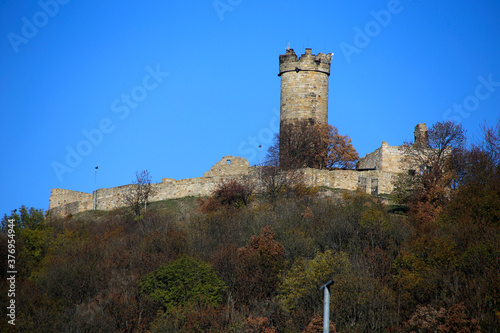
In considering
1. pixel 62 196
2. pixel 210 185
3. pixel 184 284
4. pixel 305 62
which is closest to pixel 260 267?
pixel 184 284

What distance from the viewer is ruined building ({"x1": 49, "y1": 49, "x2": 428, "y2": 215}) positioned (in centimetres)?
4422

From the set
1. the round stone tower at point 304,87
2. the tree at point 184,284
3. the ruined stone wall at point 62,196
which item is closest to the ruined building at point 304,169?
the round stone tower at point 304,87

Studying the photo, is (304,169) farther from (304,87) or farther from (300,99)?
(304,87)

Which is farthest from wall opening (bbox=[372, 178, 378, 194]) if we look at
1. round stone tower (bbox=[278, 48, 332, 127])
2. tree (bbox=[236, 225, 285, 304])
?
tree (bbox=[236, 225, 285, 304])

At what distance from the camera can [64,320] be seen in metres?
34.2

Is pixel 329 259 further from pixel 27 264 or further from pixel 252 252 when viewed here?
pixel 27 264

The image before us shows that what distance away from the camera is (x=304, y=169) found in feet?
148

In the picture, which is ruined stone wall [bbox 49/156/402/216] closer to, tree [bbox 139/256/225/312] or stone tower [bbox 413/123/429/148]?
stone tower [bbox 413/123/429/148]

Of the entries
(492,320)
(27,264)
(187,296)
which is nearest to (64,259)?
(27,264)

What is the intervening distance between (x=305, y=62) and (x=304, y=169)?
7.40m

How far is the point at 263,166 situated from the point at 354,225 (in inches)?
348

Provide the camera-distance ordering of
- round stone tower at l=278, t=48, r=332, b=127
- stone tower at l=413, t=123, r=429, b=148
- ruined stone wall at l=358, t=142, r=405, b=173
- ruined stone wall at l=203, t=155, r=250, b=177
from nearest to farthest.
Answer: stone tower at l=413, t=123, r=429, b=148 → ruined stone wall at l=358, t=142, r=405, b=173 → round stone tower at l=278, t=48, r=332, b=127 → ruined stone wall at l=203, t=155, r=250, b=177

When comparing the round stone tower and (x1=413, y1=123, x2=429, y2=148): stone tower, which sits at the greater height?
the round stone tower

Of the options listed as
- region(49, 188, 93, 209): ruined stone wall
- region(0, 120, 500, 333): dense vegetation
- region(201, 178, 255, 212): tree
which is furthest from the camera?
region(49, 188, 93, 209): ruined stone wall
